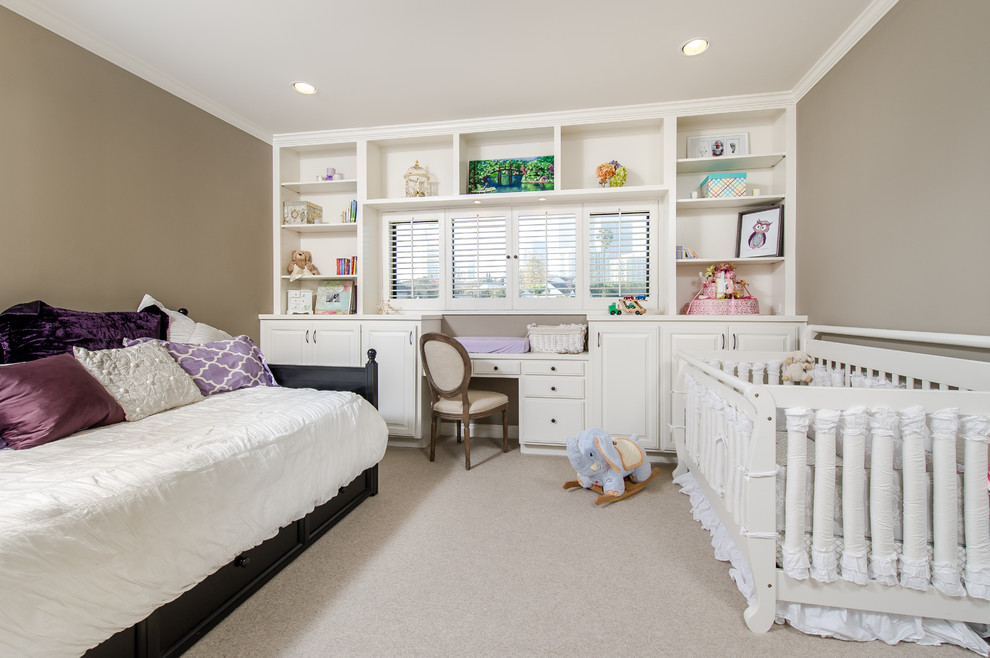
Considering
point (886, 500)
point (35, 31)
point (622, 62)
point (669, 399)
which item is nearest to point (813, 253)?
point (669, 399)

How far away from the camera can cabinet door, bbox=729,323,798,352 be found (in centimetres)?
269

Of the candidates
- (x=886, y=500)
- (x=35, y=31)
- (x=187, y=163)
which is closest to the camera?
(x=886, y=500)

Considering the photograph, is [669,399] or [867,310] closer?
[867,310]

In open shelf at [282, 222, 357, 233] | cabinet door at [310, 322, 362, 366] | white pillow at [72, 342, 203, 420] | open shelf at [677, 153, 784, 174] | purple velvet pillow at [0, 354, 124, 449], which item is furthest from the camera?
open shelf at [282, 222, 357, 233]

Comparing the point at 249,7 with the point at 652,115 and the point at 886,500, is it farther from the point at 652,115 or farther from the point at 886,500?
the point at 886,500

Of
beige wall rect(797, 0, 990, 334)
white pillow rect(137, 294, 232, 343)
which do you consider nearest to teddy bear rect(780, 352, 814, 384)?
beige wall rect(797, 0, 990, 334)

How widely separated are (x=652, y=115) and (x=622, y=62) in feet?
2.10

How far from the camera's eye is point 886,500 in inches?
48.9

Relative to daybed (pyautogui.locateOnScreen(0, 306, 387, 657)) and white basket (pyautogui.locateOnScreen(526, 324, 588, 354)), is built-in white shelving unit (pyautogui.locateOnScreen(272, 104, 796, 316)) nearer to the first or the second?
white basket (pyautogui.locateOnScreen(526, 324, 588, 354))

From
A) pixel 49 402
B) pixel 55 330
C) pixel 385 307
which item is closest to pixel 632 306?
pixel 385 307

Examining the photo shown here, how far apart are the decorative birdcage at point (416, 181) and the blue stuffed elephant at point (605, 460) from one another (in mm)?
2187

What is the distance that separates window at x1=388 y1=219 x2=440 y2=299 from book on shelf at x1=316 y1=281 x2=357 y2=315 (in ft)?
1.03

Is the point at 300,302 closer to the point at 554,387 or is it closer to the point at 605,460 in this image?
the point at 554,387

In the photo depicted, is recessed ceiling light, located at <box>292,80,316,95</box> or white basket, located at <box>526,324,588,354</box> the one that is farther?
white basket, located at <box>526,324,588,354</box>
